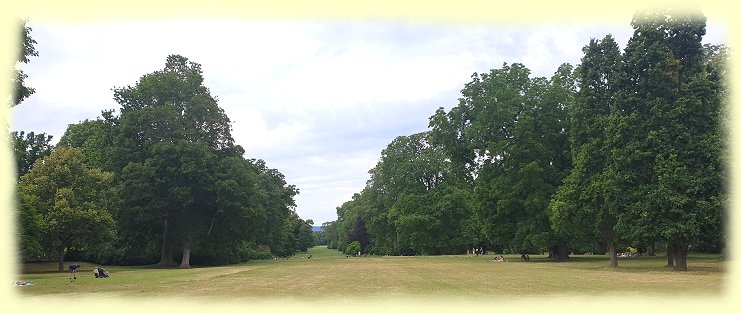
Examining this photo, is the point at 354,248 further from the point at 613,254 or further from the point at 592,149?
the point at 592,149

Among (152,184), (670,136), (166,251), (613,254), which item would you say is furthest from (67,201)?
(670,136)

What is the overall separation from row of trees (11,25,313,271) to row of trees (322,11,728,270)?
19349 mm

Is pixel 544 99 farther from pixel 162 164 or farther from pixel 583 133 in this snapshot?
pixel 162 164

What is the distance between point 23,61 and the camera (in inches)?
912

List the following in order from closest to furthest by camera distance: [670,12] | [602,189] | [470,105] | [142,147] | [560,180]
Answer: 1. [670,12]
2. [602,189]
3. [560,180]
4. [142,147]
5. [470,105]

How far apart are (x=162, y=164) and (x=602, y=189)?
32.3m

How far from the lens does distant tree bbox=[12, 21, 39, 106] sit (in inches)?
897

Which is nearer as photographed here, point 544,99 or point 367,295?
point 367,295

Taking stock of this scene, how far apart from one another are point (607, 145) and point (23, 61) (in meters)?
28.6

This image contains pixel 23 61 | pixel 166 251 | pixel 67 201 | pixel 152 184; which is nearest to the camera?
pixel 23 61

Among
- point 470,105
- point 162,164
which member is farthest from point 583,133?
point 162,164

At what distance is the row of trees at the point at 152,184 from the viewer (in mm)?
41062

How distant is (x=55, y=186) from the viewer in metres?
41.0

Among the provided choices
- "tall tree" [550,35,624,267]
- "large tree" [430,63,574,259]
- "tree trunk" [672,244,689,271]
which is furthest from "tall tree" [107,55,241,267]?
"tree trunk" [672,244,689,271]
